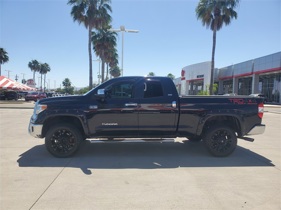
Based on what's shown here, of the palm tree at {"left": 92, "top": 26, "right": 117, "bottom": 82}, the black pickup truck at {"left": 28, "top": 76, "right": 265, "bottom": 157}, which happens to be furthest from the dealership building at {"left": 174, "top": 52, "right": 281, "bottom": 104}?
the black pickup truck at {"left": 28, "top": 76, "right": 265, "bottom": 157}

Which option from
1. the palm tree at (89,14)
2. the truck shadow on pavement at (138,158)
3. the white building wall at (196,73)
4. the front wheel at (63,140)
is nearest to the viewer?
the truck shadow on pavement at (138,158)

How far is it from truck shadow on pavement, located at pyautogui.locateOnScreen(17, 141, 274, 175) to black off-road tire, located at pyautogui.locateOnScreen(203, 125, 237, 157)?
17 cm

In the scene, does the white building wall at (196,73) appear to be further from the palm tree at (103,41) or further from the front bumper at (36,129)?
the front bumper at (36,129)

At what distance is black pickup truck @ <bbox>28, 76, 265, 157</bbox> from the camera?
632cm

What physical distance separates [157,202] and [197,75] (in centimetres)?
6042

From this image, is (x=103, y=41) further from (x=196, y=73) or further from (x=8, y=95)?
(x=196, y=73)

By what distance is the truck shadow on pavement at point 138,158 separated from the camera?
5.89m

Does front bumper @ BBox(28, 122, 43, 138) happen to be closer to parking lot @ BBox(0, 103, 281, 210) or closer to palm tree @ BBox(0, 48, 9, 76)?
parking lot @ BBox(0, 103, 281, 210)

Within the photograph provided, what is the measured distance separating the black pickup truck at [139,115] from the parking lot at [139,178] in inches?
21.3

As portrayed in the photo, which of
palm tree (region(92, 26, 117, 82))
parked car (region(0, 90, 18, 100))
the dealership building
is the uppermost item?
palm tree (region(92, 26, 117, 82))

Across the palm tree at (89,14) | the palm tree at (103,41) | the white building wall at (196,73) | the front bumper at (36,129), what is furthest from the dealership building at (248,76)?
the front bumper at (36,129)

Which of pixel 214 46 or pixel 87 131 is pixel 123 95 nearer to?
pixel 87 131

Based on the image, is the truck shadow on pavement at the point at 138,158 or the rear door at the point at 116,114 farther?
the rear door at the point at 116,114

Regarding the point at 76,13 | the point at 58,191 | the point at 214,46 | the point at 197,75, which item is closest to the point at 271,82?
the point at 197,75
